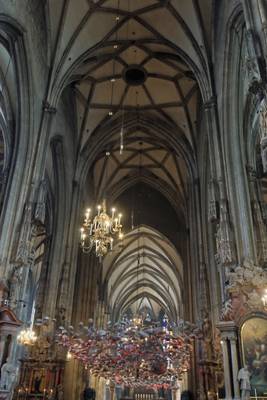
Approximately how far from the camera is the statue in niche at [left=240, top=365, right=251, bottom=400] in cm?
892

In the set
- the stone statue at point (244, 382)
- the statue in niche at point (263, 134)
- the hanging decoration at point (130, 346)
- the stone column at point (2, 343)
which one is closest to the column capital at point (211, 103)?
the statue in niche at point (263, 134)

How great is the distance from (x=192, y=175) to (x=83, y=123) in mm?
6089

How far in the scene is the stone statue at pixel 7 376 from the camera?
9.55 m

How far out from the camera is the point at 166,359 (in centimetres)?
1255

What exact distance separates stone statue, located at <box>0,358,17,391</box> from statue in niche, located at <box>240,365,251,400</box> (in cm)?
560

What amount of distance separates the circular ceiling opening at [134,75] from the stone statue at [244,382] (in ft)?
45.4

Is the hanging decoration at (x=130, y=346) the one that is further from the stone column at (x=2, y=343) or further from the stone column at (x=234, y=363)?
the stone column at (x=2, y=343)

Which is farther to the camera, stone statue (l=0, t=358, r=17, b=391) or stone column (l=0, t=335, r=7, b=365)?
stone column (l=0, t=335, r=7, b=365)

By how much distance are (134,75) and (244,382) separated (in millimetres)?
14326

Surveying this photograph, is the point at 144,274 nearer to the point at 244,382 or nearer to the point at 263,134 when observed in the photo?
the point at 244,382

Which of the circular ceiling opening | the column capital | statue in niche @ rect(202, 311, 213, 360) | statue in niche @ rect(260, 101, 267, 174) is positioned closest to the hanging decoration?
statue in niche @ rect(202, 311, 213, 360)

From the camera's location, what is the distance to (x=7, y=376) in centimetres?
969

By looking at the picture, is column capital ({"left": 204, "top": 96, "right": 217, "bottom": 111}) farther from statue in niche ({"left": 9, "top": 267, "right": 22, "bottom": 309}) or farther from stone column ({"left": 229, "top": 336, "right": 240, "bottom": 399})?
statue in niche ({"left": 9, "top": 267, "right": 22, "bottom": 309})

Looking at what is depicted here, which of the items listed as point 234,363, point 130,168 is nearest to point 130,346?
point 234,363
